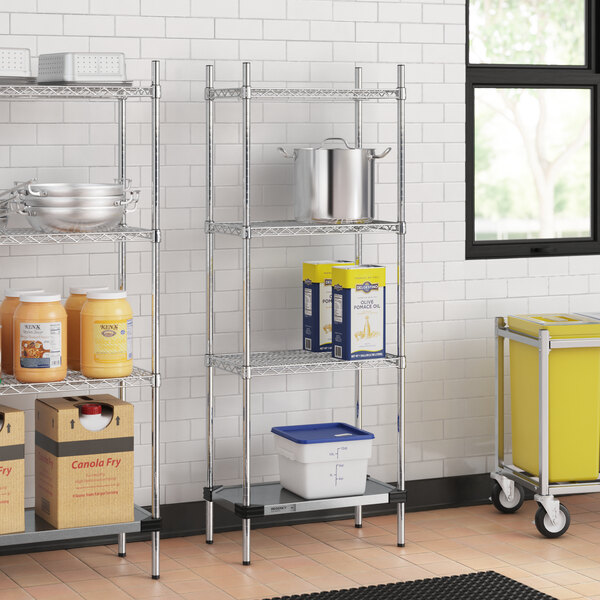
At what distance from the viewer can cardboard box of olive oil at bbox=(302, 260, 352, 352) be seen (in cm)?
452

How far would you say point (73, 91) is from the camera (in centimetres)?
388

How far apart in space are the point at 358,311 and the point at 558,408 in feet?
2.99

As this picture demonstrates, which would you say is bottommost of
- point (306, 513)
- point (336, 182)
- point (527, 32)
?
point (306, 513)

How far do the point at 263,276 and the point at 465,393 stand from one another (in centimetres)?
106

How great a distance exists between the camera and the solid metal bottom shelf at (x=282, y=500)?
4.24 metres

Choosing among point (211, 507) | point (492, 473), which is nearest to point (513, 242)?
point (492, 473)

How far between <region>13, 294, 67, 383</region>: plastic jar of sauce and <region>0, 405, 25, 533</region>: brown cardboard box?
0.15m

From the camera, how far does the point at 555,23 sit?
207 inches

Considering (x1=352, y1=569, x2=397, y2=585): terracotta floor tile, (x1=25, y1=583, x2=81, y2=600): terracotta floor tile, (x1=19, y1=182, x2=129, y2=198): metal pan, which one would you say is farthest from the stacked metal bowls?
(x1=352, y1=569, x2=397, y2=585): terracotta floor tile

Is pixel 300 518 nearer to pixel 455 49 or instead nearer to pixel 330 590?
pixel 330 590

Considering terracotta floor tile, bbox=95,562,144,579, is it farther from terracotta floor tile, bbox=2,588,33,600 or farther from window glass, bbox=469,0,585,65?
window glass, bbox=469,0,585,65

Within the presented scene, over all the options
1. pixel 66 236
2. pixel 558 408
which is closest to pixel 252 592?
pixel 66 236

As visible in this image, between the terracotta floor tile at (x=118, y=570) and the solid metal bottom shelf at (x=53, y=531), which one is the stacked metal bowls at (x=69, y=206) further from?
the terracotta floor tile at (x=118, y=570)

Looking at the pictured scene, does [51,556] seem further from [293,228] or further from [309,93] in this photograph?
[309,93]
